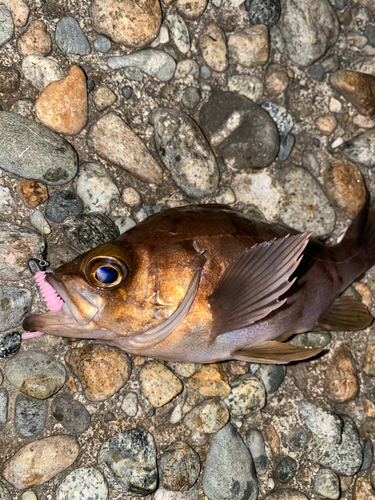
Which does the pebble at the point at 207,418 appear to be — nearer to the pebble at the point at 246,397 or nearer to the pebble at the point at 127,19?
the pebble at the point at 246,397

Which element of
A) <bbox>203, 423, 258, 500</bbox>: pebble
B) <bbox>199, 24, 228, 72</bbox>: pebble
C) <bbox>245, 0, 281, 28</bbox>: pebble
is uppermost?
<bbox>245, 0, 281, 28</bbox>: pebble

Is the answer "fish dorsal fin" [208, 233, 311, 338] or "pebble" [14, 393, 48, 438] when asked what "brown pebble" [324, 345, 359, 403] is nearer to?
"fish dorsal fin" [208, 233, 311, 338]

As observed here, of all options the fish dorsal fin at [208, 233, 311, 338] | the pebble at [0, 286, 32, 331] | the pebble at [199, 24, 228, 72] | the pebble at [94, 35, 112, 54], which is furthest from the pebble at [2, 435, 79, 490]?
the pebble at [199, 24, 228, 72]

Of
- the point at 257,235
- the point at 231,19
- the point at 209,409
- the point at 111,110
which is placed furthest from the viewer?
the point at 231,19

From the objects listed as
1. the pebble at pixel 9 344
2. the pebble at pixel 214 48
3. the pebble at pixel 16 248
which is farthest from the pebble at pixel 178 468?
the pebble at pixel 214 48

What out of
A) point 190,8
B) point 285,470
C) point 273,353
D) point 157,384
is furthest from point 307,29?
point 285,470

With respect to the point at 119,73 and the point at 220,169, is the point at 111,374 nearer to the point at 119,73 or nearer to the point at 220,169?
the point at 220,169

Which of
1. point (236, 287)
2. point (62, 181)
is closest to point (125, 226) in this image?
point (62, 181)
